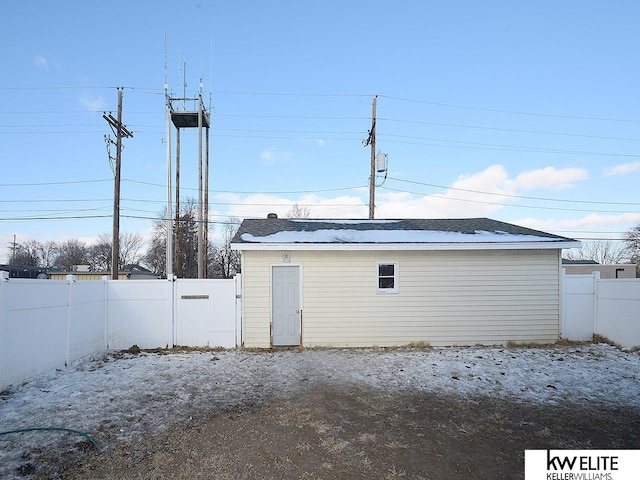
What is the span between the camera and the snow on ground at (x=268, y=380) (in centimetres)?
511

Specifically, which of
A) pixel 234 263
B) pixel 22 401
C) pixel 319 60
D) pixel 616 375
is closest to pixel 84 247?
pixel 234 263

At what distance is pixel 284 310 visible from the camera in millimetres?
9984

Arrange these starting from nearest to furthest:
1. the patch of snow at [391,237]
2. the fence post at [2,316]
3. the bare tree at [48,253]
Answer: the fence post at [2,316], the patch of snow at [391,237], the bare tree at [48,253]

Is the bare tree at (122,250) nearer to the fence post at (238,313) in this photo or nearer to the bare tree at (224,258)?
A: the bare tree at (224,258)

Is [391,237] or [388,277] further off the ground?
[391,237]

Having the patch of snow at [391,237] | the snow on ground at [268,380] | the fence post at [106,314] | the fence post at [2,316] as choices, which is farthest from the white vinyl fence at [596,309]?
the fence post at [2,316]

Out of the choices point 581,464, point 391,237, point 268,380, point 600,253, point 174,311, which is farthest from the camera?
point 600,253

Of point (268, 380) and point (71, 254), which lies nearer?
point (268, 380)

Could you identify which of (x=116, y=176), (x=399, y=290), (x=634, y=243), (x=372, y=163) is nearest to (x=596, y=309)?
(x=399, y=290)

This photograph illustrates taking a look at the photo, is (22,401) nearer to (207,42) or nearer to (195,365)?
(195,365)

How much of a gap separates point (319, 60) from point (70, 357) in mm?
11327

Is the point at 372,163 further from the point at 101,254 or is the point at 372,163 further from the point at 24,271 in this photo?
the point at 101,254

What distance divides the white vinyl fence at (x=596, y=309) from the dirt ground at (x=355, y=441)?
535 centimetres

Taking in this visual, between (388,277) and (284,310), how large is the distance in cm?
285
